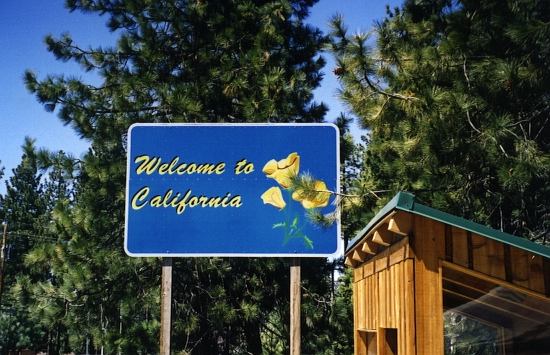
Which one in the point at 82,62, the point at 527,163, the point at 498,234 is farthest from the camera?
the point at 82,62

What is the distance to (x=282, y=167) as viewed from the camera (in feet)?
28.0

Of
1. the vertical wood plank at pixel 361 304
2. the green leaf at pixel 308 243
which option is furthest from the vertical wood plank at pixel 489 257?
the green leaf at pixel 308 243

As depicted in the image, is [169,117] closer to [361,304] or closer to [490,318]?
[361,304]

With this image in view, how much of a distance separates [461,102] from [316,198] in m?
2.04

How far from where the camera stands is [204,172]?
345 inches

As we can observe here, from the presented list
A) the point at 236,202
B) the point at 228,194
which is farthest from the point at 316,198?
the point at 228,194

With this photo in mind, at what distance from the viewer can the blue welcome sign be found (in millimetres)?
8383

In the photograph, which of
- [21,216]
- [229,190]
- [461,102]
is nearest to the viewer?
[461,102]

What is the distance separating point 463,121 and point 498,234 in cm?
473

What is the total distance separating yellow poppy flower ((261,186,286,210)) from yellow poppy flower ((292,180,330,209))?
0.17 meters

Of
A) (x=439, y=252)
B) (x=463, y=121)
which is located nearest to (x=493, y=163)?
(x=463, y=121)

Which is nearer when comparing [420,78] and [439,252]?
[439,252]

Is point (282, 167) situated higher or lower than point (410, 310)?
higher

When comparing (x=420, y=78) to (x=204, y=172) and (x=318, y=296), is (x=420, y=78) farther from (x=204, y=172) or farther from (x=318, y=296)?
(x=318, y=296)
